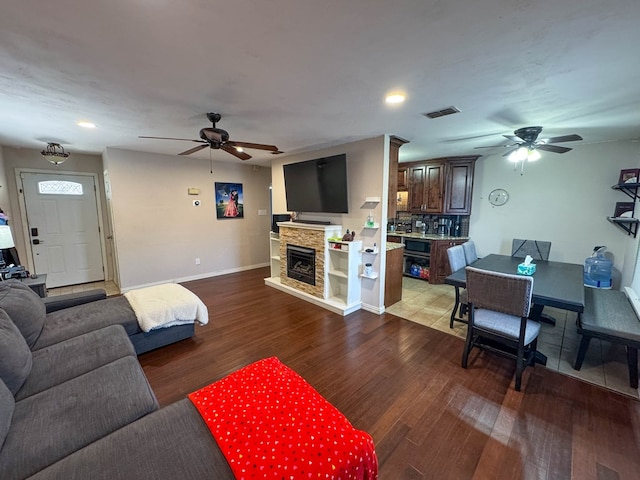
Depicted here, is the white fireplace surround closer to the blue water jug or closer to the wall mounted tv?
the wall mounted tv

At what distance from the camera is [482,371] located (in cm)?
250

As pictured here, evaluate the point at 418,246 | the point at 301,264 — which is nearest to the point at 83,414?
the point at 301,264

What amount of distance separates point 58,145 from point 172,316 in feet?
11.5

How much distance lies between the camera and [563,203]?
4.22 m

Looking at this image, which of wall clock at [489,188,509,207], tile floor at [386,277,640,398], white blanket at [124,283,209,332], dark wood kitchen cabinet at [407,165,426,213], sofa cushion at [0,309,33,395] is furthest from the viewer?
dark wood kitchen cabinet at [407,165,426,213]

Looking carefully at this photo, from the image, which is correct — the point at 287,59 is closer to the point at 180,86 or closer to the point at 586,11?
the point at 180,86

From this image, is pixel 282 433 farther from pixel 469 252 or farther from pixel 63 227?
pixel 63 227

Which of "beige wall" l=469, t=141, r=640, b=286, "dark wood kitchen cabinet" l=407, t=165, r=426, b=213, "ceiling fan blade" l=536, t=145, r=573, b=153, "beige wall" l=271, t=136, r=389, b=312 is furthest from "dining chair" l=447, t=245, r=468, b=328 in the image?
"dark wood kitchen cabinet" l=407, t=165, r=426, b=213

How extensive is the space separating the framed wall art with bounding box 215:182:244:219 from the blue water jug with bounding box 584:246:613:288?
6306mm

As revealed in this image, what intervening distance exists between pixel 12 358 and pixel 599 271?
6.35 m

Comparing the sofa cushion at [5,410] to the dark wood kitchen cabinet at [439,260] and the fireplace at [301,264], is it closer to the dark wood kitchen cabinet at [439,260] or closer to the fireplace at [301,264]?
the fireplace at [301,264]

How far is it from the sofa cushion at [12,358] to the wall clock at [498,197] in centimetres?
630

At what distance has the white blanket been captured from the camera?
105 inches

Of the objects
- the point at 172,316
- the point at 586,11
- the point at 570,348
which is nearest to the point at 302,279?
the point at 172,316
